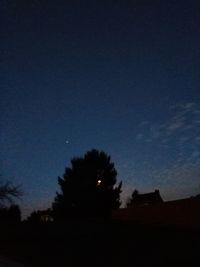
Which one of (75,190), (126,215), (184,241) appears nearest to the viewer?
(184,241)

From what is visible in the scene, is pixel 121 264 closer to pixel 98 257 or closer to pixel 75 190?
pixel 98 257

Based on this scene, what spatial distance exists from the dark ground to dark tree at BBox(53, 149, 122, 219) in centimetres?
1917

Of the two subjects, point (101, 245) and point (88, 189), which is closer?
point (101, 245)

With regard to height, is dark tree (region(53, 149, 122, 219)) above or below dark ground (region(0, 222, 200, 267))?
above

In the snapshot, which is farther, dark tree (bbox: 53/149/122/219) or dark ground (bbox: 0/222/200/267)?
dark tree (bbox: 53/149/122/219)

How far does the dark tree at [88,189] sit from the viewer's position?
54684mm

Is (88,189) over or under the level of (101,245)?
over

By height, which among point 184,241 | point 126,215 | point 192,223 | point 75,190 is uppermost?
point 75,190

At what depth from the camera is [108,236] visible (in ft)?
90.4

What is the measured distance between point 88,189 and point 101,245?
105 ft

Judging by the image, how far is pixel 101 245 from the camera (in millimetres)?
24094

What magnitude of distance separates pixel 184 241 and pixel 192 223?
622 cm

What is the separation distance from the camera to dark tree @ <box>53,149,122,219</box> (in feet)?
179

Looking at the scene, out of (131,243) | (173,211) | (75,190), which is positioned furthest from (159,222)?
(75,190)
